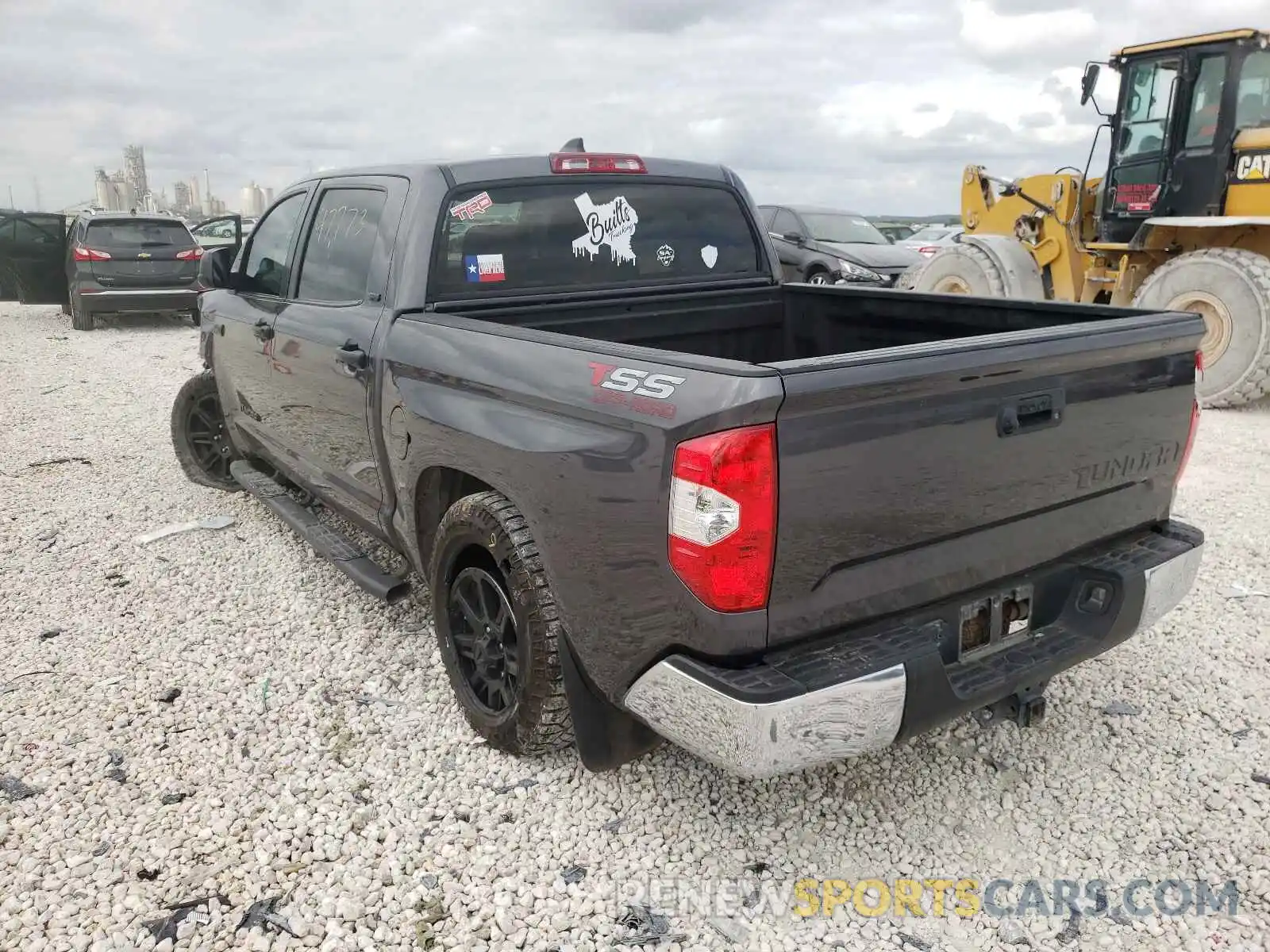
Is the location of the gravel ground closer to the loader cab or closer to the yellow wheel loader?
the yellow wheel loader

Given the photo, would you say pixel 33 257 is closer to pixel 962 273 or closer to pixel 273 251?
pixel 273 251

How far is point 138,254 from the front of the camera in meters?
13.4

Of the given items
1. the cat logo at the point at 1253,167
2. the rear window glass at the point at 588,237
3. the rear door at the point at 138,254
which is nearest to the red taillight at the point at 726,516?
the rear window glass at the point at 588,237

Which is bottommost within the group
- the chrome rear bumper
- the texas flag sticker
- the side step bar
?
the side step bar

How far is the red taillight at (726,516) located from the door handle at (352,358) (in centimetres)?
170

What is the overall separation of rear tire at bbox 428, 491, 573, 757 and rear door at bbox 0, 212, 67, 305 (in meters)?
14.2

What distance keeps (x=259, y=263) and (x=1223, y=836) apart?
4.63 metres

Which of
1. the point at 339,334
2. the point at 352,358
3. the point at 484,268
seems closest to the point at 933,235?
the point at 484,268

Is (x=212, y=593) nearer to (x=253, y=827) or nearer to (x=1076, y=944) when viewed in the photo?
(x=253, y=827)

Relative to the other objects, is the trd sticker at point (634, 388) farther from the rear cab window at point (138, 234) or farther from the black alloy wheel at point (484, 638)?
the rear cab window at point (138, 234)

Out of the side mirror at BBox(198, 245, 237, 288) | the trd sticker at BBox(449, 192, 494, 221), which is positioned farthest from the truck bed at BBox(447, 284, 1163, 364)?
the side mirror at BBox(198, 245, 237, 288)

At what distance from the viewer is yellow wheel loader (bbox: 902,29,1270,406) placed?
25.3 feet

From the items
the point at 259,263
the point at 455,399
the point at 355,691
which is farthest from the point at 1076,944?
the point at 259,263

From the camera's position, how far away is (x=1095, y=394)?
8.42 ft
